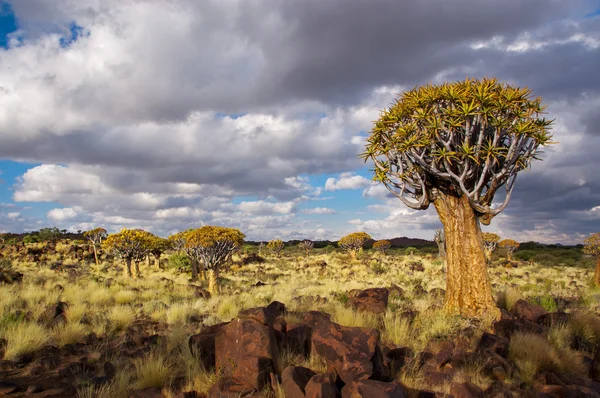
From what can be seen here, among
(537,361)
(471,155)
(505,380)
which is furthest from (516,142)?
(505,380)

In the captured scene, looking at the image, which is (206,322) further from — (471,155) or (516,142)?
(516,142)

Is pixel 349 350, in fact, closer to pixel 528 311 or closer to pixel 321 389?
pixel 321 389

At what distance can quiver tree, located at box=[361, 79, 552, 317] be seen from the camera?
943 centimetres

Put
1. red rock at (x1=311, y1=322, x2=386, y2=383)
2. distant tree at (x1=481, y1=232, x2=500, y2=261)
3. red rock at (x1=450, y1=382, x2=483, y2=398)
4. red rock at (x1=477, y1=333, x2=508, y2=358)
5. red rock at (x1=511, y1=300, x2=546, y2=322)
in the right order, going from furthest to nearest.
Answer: distant tree at (x1=481, y1=232, x2=500, y2=261), red rock at (x1=511, y1=300, x2=546, y2=322), red rock at (x1=477, y1=333, x2=508, y2=358), red rock at (x1=311, y1=322, x2=386, y2=383), red rock at (x1=450, y1=382, x2=483, y2=398)

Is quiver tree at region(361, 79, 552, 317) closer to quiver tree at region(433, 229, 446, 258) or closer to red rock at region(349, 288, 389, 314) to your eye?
red rock at region(349, 288, 389, 314)

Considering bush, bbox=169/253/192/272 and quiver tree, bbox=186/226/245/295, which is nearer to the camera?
quiver tree, bbox=186/226/245/295

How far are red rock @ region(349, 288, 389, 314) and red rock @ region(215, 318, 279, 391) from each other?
4.89m

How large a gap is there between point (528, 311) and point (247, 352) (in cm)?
768

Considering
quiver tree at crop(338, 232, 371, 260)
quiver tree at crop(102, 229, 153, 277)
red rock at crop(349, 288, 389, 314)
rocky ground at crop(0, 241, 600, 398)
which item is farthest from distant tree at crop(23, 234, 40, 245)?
red rock at crop(349, 288, 389, 314)

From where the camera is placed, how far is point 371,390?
13.6ft

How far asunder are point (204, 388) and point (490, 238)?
131 feet

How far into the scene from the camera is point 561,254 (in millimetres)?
46031

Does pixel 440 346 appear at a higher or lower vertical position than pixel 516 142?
lower

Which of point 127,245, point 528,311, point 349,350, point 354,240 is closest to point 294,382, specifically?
point 349,350
